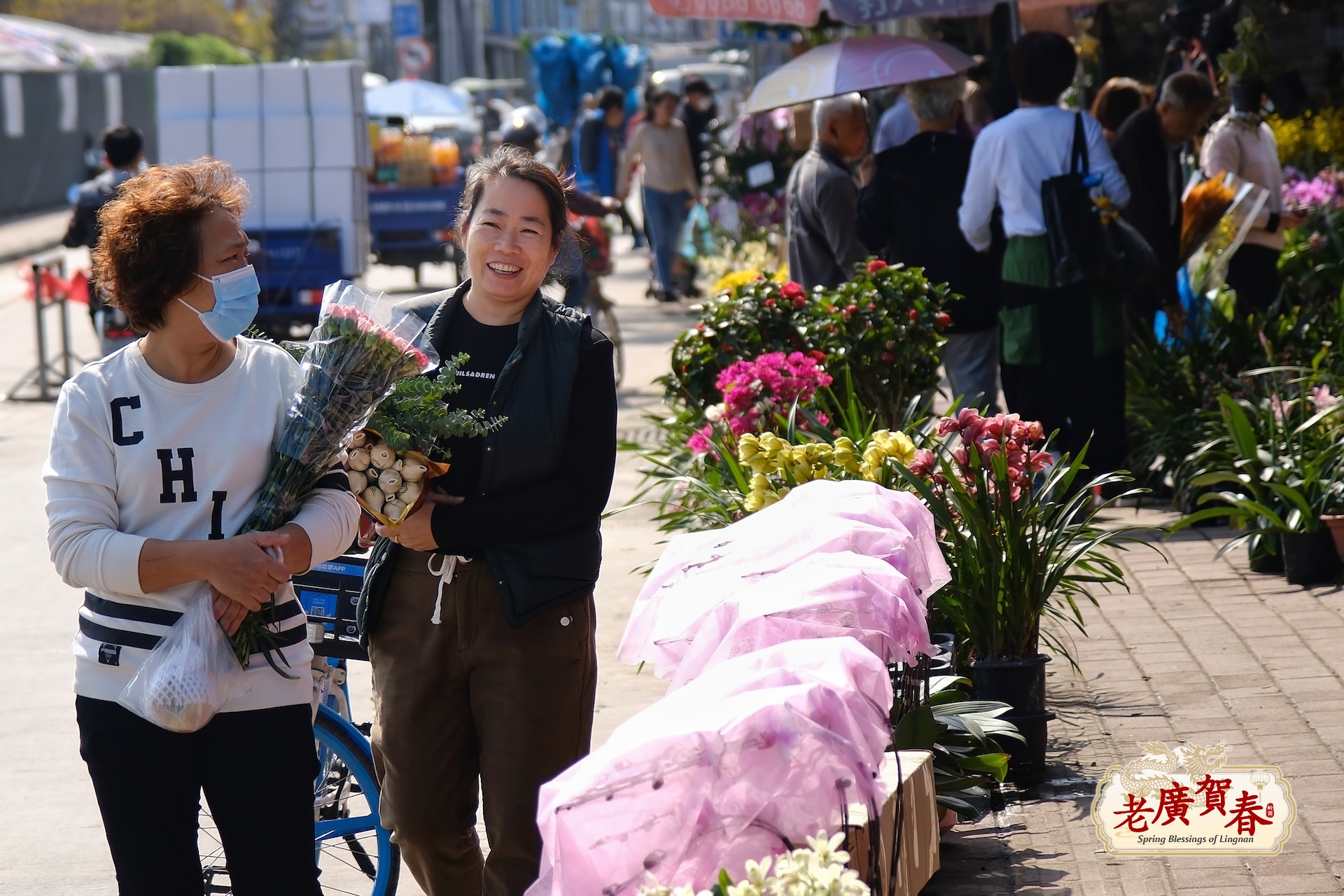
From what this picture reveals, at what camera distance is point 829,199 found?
25.3 feet

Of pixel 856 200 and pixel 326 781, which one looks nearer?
pixel 326 781

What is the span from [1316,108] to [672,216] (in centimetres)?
→ 708

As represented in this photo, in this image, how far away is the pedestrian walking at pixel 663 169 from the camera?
653 inches

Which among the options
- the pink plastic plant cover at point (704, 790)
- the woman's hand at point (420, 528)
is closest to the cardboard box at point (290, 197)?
the woman's hand at point (420, 528)

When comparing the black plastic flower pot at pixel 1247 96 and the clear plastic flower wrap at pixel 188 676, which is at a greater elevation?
the black plastic flower pot at pixel 1247 96

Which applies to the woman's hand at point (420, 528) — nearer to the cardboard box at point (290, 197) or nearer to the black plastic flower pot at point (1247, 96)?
the black plastic flower pot at point (1247, 96)

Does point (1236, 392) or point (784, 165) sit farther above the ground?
point (784, 165)

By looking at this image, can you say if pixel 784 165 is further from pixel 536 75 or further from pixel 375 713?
pixel 536 75

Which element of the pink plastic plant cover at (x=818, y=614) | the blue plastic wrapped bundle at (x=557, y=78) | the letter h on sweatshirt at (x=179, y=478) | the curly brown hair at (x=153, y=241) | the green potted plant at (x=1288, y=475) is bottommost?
the green potted plant at (x=1288, y=475)

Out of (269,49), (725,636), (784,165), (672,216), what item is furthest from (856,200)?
(269,49)

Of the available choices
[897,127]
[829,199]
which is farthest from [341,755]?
[897,127]

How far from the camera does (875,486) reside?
374 centimetres

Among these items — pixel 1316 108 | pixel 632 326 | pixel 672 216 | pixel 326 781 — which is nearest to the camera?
pixel 326 781

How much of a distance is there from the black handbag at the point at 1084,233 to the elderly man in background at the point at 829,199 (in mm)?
1166
